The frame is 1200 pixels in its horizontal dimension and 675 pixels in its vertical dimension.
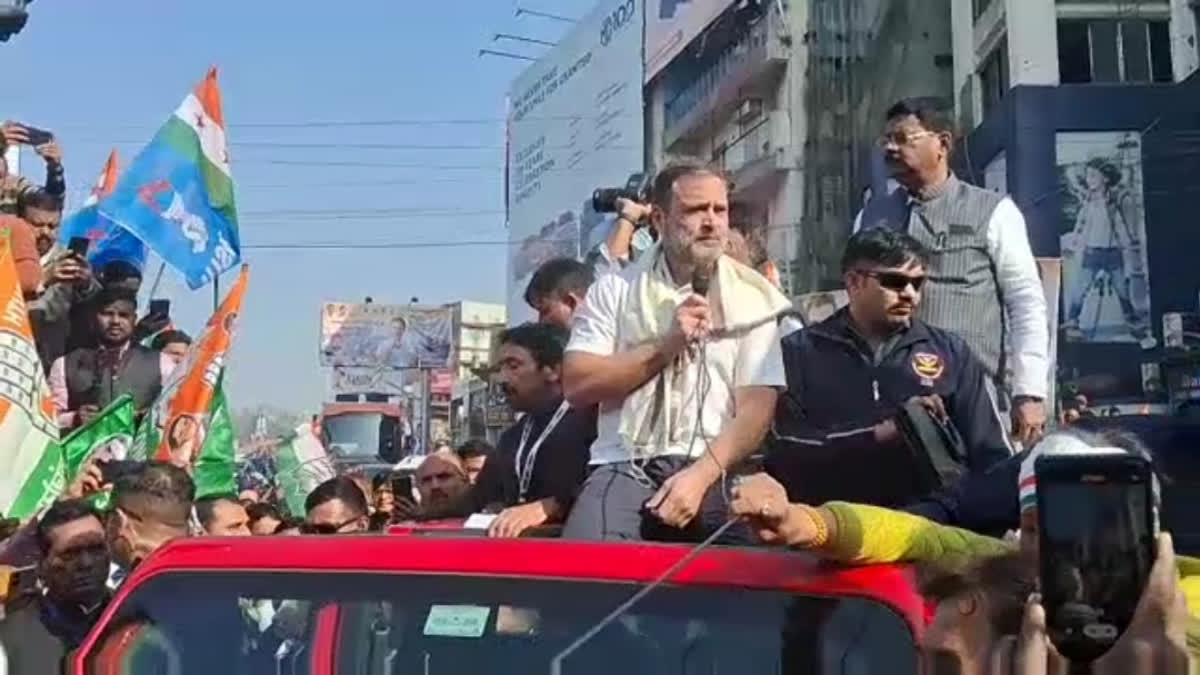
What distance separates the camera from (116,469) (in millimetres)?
5223

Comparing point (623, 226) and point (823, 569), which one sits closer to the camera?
point (823, 569)

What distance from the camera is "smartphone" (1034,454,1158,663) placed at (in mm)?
1746

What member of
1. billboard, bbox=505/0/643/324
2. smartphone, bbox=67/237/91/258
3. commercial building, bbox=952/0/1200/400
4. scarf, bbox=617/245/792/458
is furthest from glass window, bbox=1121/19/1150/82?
scarf, bbox=617/245/792/458

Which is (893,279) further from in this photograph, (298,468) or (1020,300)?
(298,468)

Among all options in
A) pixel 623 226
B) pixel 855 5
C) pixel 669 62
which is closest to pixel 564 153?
pixel 669 62

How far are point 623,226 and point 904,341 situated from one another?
1260 mm

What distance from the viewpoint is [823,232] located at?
3734 centimetres

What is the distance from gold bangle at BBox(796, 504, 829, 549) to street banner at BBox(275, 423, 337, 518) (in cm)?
701

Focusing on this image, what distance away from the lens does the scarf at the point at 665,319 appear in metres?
3.42

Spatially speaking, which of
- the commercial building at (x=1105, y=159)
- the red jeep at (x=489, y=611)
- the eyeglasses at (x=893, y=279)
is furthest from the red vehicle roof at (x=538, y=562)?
the commercial building at (x=1105, y=159)

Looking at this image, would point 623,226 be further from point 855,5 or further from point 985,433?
point 855,5

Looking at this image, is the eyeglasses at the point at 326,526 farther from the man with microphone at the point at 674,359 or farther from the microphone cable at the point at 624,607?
the microphone cable at the point at 624,607

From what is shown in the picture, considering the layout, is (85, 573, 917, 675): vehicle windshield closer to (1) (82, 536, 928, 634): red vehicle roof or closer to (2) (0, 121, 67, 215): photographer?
(1) (82, 536, 928, 634): red vehicle roof

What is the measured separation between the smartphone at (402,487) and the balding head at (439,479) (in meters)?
0.42
